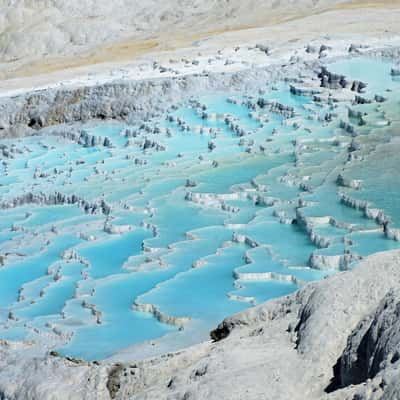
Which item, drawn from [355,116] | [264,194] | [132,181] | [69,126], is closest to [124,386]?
[264,194]

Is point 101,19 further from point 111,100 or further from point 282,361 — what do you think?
point 282,361

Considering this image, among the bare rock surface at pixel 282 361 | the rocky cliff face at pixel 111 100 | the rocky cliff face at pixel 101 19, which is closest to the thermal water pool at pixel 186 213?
the rocky cliff face at pixel 111 100

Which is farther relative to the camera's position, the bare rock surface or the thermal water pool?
the thermal water pool

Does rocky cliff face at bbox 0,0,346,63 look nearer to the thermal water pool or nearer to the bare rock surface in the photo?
the thermal water pool

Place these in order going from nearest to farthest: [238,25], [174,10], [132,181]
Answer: [132,181] < [238,25] < [174,10]

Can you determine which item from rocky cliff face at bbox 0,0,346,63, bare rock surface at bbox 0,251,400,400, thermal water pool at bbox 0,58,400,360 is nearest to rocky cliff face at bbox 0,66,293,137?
thermal water pool at bbox 0,58,400,360

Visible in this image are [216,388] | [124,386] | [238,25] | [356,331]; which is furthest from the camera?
[238,25]

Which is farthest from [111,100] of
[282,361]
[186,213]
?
[282,361]

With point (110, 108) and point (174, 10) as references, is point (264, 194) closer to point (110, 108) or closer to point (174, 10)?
point (110, 108)
